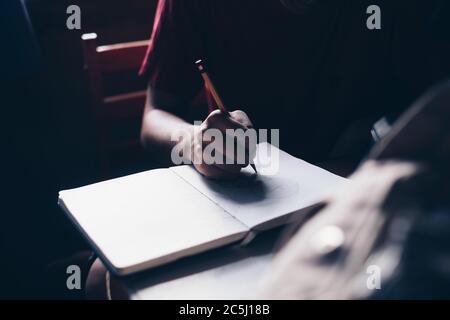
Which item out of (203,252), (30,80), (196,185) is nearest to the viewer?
(203,252)

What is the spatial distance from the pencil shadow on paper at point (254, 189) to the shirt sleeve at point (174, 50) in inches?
17.0

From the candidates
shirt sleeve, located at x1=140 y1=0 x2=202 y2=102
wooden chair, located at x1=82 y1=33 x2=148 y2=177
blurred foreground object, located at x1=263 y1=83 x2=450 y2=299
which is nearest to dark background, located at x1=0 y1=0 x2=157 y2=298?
wooden chair, located at x1=82 y1=33 x2=148 y2=177

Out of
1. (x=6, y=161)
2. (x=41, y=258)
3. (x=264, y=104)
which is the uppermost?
(x=264, y=104)

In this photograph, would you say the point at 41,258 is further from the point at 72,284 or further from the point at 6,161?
the point at 72,284

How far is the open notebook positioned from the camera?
55 cm

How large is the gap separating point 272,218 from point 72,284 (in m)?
0.42

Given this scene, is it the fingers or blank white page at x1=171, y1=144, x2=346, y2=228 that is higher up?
the fingers

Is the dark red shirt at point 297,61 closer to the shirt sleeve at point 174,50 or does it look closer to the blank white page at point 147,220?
the shirt sleeve at point 174,50

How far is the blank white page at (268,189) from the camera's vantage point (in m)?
0.63

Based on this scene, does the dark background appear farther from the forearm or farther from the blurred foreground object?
the blurred foreground object

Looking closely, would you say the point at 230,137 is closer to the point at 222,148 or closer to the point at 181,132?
the point at 222,148

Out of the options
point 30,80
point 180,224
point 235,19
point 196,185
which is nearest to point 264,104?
point 235,19

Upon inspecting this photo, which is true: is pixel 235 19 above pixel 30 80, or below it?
above
